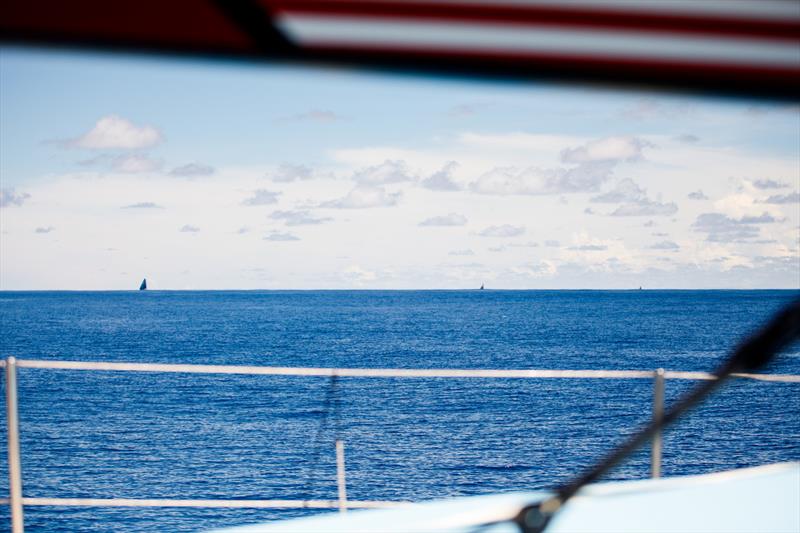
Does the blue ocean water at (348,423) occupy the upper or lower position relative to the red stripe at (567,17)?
upper

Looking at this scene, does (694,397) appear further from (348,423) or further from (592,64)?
(348,423)

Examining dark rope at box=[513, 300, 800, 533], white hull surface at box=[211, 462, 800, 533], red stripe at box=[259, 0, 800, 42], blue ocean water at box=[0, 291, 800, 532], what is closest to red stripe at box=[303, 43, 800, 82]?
red stripe at box=[259, 0, 800, 42]

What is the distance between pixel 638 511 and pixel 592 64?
1.42 m

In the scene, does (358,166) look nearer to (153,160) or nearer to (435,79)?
(153,160)

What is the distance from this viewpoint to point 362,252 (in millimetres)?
114875

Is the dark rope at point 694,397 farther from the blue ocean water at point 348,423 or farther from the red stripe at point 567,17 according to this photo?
the blue ocean water at point 348,423

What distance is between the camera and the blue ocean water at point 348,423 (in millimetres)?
28688

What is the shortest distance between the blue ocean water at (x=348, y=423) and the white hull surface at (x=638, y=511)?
6.15 m

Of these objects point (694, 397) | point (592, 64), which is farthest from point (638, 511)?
point (592, 64)

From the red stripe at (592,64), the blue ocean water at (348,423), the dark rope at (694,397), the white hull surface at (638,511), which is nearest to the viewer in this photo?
the dark rope at (694,397)

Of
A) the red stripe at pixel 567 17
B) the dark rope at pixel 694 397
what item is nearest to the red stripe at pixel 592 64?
the red stripe at pixel 567 17

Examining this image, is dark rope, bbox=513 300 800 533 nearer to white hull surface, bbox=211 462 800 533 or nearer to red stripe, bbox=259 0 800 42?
white hull surface, bbox=211 462 800 533

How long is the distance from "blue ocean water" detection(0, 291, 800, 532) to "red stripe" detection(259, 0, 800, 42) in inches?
281

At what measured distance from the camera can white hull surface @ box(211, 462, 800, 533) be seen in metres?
2.21
